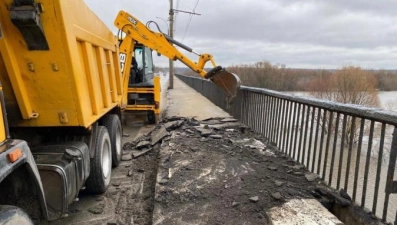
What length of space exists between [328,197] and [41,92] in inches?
137

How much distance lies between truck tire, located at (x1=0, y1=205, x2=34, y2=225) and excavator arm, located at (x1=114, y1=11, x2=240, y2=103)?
24.4 feet

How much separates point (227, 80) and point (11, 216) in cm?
776

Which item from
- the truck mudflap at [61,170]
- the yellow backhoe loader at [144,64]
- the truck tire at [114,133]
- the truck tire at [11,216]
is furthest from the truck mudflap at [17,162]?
the yellow backhoe loader at [144,64]

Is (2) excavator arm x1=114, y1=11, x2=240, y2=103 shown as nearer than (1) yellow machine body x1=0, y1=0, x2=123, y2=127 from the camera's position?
No

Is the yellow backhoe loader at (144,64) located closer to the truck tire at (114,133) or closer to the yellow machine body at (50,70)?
the truck tire at (114,133)

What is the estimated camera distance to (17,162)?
222 centimetres

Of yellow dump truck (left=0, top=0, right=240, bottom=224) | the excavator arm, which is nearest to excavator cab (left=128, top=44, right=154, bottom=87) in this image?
the excavator arm

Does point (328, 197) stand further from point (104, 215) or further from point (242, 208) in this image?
point (104, 215)

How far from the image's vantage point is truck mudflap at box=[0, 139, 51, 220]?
6.71 feet

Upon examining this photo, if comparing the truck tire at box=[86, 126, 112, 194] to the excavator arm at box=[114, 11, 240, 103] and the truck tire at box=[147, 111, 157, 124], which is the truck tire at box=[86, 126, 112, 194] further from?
the truck tire at box=[147, 111, 157, 124]

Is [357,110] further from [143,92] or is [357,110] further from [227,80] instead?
[143,92]

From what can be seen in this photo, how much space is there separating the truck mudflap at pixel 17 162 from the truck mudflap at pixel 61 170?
0.40 metres

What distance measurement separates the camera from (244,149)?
235 inches

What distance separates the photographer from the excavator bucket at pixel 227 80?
30.1 feet
